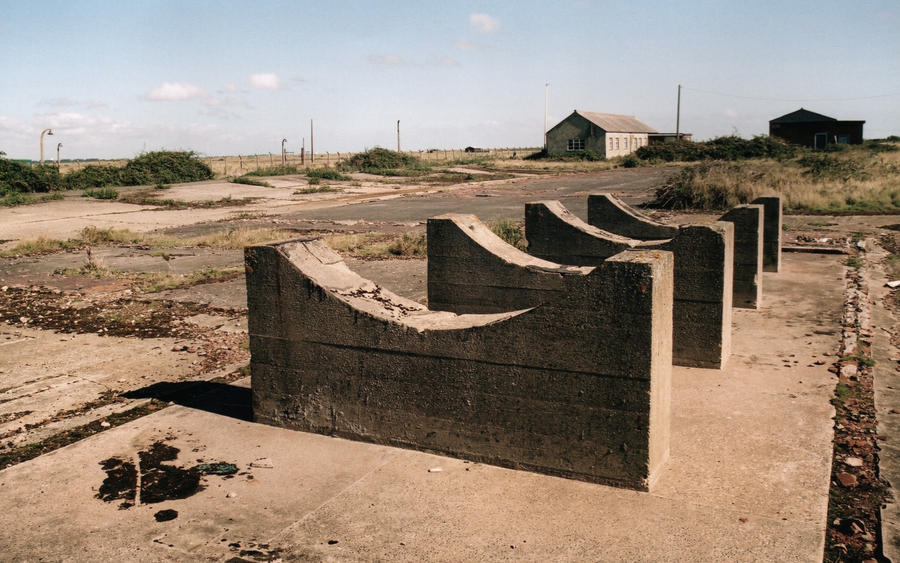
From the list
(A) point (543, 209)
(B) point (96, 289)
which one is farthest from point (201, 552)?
(B) point (96, 289)

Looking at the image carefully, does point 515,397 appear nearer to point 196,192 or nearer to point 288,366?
point 288,366

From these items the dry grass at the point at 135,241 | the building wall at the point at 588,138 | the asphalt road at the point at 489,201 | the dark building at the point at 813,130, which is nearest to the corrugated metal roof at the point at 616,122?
the building wall at the point at 588,138

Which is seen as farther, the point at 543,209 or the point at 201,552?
the point at 543,209

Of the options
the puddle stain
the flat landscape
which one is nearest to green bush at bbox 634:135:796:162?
the flat landscape

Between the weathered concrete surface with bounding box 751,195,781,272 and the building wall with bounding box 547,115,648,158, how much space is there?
180 ft

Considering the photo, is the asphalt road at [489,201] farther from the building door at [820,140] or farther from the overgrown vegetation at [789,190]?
the building door at [820,140]

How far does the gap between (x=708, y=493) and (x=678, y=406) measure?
5.05ft

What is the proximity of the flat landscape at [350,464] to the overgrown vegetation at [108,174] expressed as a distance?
96.2 feet

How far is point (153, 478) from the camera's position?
4.75m

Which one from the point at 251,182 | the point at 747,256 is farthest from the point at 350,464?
the point at 251,182

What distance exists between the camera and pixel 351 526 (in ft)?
13.4

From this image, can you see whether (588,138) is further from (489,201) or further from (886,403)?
(886,403)

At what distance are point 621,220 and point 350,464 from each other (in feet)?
19.6

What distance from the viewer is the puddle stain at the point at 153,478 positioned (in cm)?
452
